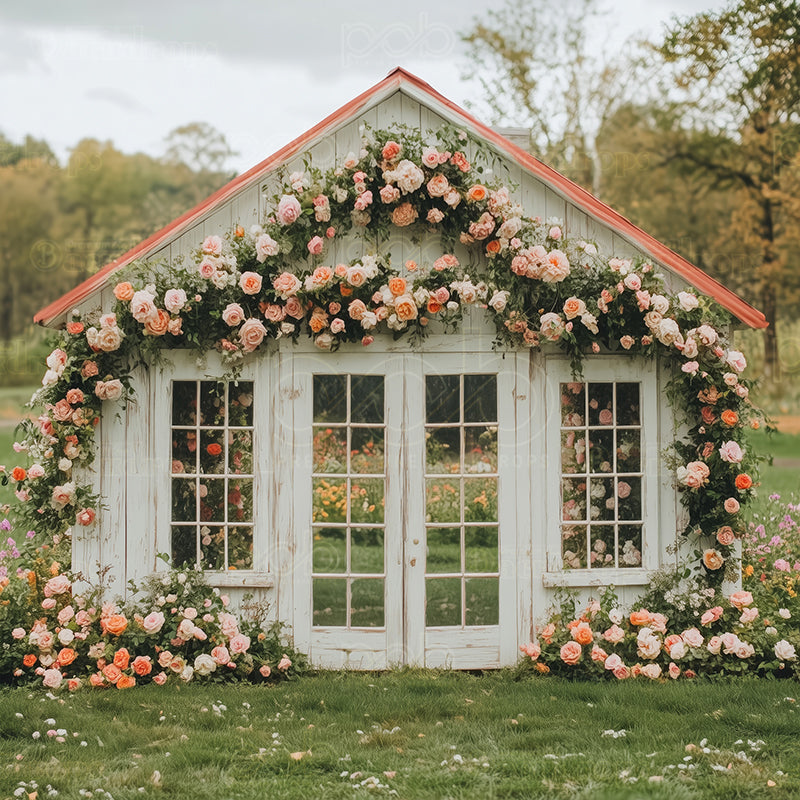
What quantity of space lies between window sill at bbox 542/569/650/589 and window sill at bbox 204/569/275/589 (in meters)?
1.95

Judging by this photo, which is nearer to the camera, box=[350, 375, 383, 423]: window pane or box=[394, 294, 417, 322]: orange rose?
box=[394, 294, 417, 322]: orange rose

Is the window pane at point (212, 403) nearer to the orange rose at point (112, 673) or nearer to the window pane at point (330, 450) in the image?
the window pane at point (330, 450)

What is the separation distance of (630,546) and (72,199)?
101 feet

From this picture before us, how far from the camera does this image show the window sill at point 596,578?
6.42 metres

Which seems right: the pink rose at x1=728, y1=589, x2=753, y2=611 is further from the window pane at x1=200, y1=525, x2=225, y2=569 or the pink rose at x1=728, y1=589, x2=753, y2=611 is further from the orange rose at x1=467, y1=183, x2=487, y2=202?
the window pane at x1=200, y1=525, x2=225, y2=569

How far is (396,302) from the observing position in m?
6.14

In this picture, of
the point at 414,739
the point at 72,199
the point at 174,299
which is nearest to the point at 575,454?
the point at 414,739

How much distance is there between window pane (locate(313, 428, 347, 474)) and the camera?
21.1ft

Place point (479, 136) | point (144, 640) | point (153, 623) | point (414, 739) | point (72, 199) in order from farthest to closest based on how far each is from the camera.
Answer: point (72, 199)
point (479, 136)
point (144, 640)
point (153, 623)
point (414, 739)

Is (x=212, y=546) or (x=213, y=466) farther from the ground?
(x=213, y=466)

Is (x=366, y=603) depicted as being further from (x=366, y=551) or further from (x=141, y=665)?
(x=141, y=665)

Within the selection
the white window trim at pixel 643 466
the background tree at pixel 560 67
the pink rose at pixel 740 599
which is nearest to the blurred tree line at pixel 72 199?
the background tree at pixel 560 67

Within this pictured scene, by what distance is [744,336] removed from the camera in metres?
18.1

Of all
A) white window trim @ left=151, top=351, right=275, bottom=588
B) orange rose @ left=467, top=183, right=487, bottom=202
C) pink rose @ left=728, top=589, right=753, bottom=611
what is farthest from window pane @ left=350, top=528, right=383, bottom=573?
pink rose @ left=728, top=589, right=753, bottom=611
